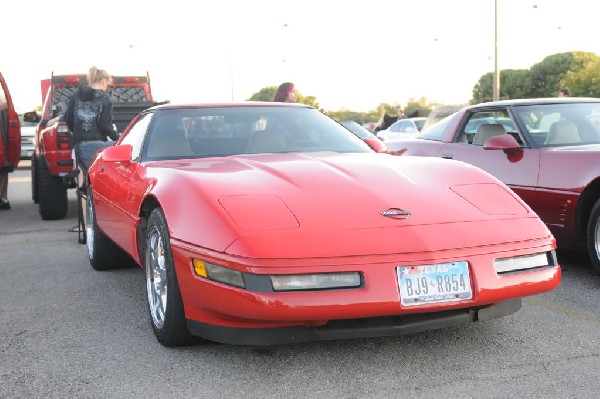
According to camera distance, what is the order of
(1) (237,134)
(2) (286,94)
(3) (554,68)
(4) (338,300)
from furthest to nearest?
(3) (554,68), (2) (286,94), (1) (237,134), (4) (338,300)

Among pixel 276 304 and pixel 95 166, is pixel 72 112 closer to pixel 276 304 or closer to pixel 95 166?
pixel 95 166

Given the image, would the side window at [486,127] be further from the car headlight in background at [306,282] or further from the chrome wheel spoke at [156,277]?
the car headlight in background at [306,282]

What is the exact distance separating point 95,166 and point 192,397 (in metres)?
3.28

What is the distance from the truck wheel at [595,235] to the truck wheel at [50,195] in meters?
6.70

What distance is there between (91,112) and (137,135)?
2.73 meters

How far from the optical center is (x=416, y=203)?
3660 mm

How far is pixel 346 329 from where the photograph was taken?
3.33 m

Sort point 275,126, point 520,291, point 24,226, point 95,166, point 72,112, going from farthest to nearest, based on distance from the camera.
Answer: point 24,226, point 72,112, point 95,166, point 275,126, point 520,291

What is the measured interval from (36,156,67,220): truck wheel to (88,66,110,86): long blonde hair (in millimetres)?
2501

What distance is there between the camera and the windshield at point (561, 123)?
6.23m

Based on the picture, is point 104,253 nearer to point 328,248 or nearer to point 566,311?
point 328,248

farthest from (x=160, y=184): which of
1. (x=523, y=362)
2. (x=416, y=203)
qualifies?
(x=523, y=362)

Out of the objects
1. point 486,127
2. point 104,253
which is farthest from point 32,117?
point 486,127

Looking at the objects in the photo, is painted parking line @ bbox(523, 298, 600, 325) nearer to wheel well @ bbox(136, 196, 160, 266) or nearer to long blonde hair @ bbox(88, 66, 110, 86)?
wheel well @ bbox(136, 196, 160, 266)
